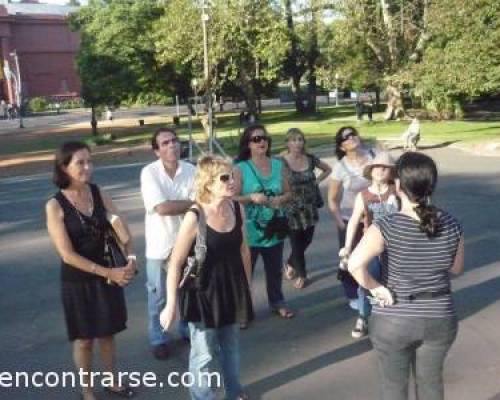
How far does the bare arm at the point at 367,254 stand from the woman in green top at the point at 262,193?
7.71 feet

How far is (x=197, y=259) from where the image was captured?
11.9 ft

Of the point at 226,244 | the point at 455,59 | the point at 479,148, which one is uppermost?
the point at 455,59

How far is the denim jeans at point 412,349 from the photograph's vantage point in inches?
119

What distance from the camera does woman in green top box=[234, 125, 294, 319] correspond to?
18.2 feet

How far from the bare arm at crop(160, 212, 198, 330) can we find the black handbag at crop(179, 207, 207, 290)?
0.02 m

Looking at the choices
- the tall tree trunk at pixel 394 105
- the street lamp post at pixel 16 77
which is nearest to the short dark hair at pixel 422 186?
the tall tree trunk at pixel 394 105

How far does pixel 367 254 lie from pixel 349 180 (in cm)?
260

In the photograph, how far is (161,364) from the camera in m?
4.99

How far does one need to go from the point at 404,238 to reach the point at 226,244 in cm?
114

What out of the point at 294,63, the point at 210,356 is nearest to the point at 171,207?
the point at 210,356

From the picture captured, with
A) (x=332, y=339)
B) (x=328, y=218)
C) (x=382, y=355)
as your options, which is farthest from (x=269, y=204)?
(x=328, y=218)

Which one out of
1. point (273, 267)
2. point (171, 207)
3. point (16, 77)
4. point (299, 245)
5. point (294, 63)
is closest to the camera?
point (171, 207)

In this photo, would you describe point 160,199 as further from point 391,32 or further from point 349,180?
point 391,32

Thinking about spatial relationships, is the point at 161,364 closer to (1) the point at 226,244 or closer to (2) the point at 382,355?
(1) the point at 226,244
